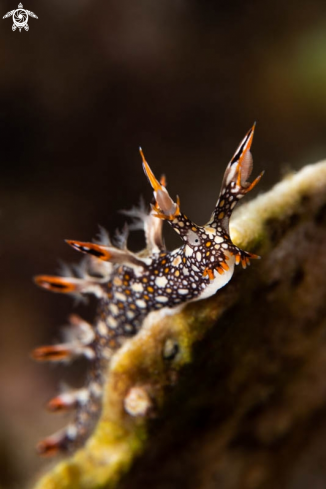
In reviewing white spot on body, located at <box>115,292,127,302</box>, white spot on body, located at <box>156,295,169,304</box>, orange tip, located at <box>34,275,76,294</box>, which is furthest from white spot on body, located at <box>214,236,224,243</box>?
orange tip, located at <box>34,275,76,294</box>

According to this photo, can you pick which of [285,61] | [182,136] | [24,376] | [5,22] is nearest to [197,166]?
[182,136]

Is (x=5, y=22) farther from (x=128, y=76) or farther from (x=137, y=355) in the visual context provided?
(x=137, y=355)

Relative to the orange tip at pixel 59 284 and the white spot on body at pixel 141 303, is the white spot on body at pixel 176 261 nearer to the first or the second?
the white spot on body at pixel 141 303

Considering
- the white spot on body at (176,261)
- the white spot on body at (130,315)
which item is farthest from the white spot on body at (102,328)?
the white spot on body at (176,261)

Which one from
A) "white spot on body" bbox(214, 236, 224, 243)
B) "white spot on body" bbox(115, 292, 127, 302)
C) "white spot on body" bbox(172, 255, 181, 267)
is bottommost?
"white spot on body" bbox(214, 236, 224, 243)

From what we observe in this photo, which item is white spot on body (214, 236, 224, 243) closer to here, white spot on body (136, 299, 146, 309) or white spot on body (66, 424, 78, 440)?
white spot on body (136, 299, 146, 309)
